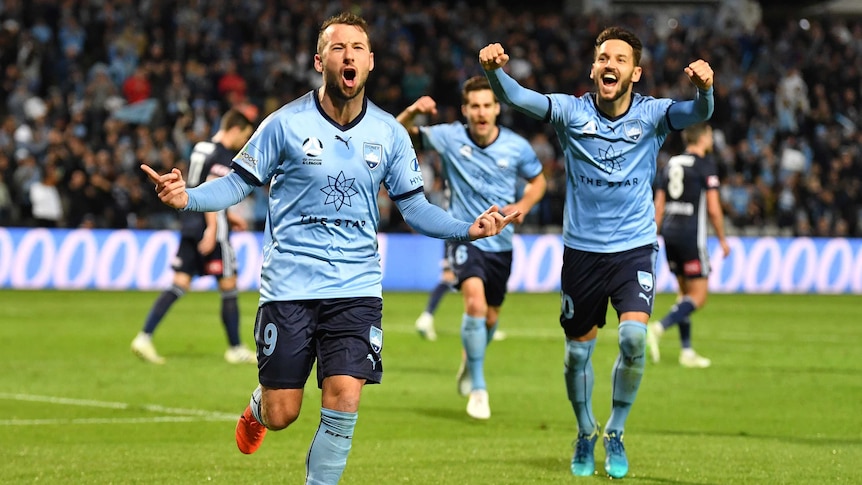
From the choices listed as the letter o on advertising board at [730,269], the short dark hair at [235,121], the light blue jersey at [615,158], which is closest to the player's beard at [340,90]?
the light blue jersey at [615,158]

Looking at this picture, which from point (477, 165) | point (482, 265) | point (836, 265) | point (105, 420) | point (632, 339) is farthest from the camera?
point (836, 265)

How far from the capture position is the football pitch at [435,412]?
8.14 m

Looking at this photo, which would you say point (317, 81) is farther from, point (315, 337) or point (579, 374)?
point (315, 337)

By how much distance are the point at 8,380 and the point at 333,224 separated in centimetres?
751

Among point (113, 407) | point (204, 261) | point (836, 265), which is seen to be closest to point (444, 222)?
point (113, 407)

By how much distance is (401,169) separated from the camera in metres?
6.44

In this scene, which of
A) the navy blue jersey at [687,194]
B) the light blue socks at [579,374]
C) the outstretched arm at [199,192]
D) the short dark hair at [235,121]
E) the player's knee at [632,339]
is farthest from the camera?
the navy blue jersey at [687,194]

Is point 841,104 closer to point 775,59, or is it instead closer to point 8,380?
point 775,59

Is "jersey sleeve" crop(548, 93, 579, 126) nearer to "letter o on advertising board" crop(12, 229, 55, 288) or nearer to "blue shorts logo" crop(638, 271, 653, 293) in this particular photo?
"blue shorts logo" crop(638, 271, 653, 293)

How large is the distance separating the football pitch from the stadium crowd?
6.95m

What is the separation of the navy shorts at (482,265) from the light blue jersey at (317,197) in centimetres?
490

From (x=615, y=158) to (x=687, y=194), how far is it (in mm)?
7188

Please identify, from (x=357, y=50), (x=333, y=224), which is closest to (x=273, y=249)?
(x=333, y=224)

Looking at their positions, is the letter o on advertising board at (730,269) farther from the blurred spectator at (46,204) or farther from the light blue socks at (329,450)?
the light blue socks at (329,450)
